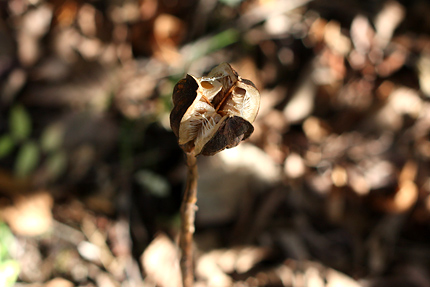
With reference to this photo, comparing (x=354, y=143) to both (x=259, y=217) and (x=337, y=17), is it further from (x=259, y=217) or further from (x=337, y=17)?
(x=337, y=17)

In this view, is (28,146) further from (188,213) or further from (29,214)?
(188,213)

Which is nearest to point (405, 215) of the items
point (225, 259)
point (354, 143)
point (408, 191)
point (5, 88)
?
point (408, 191)

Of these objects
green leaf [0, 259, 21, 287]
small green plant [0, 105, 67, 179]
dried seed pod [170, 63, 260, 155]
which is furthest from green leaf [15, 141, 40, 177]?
dried seed pod [170, 63, 260, 155]

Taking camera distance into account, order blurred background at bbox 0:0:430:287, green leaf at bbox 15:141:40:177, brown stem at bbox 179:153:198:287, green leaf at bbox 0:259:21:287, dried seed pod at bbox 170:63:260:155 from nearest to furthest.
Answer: dried seed pod at bbox 170:63:260:155 → brown stem at bbox 179:153:198:287 → green leaf at bbox 0:259:21:287 → blurred background at bbox 0:0:430:287 → green leaf at bbox 15:141:40:177

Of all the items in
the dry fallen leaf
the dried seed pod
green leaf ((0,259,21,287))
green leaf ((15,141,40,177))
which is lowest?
green leaf ((0,259,21,287))

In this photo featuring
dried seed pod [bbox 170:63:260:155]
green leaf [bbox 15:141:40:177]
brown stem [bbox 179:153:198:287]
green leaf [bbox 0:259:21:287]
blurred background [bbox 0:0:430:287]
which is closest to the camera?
dried seed pod [bbox 170:63:260:155]

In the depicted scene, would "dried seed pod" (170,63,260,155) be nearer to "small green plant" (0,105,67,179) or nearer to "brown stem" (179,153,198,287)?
"brown stem" (179,153,198,287)

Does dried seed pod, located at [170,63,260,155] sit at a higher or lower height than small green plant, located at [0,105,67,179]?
lower

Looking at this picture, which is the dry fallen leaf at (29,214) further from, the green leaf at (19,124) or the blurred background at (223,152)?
the green leaf at (19,124)
